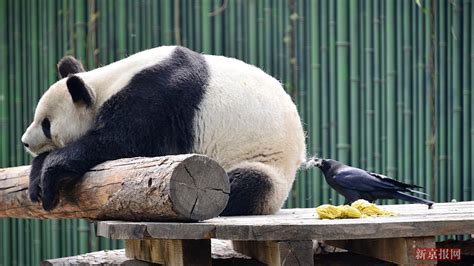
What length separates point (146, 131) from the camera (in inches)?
158

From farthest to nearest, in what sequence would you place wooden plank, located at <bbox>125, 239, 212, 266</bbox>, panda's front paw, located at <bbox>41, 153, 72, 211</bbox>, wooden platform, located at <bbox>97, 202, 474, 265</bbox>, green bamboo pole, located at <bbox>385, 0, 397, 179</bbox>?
green bamboo pole, located at <bbox>385, 0, 397, 179</bbox>
panda's front paw, located at <bbox>41, 153, 72, 211</bbox>
wooden plank, located at <bbox>125, 239, 212, 266</bbox>
wooden platform, located at <bbox>97, 202, 474, 265</bbox>

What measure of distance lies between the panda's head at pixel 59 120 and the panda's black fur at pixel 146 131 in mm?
64

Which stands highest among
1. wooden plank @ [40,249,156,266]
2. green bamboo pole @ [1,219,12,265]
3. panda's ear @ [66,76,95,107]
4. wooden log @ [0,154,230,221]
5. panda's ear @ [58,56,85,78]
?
panda's ear @ [58,56,85,78]

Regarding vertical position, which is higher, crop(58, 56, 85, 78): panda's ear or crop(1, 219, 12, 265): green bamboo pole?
crop(58, 56, 85, 78): panda's ear

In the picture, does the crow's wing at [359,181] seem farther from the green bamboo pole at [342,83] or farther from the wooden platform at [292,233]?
the green bamboo pole at [342,83]

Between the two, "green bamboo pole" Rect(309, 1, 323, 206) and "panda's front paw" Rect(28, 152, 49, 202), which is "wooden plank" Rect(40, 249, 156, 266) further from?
"green bamboo pole" Rect(309, 1, 323, 206)

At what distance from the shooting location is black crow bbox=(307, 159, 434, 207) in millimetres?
4395

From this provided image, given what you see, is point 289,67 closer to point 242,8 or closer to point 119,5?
A: point 242,8

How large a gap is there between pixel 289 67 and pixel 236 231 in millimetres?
3056

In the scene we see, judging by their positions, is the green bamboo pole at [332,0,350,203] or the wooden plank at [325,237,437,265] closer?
the wooden plank at [325,237,437,265]

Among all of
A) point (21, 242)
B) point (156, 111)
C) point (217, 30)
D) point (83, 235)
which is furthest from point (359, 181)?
point (21, 242)

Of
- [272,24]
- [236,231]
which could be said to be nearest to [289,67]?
[272,24]

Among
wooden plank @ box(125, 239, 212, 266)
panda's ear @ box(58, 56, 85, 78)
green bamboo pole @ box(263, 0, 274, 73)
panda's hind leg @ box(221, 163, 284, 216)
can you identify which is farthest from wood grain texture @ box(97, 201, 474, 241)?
green bamboo pole @ box(263, 0, 274, 73)

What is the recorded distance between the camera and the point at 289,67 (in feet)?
19.5
